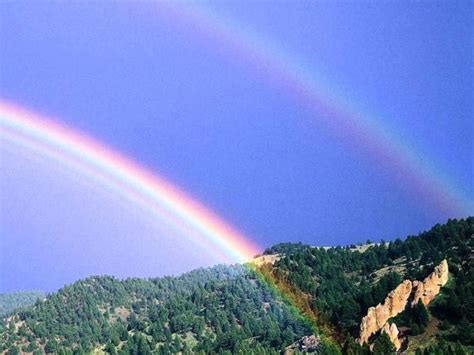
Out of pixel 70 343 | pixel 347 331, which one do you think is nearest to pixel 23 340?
pixel 70 343

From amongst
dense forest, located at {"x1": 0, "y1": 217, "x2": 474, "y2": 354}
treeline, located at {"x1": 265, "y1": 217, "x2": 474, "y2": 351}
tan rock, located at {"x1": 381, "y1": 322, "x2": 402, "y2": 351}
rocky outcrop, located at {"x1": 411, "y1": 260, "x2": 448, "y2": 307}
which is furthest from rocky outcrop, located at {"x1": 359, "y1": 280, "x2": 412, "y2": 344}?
tan rock, located at {"x1": 381, "y1": 322, "x2": 402, "y2": 351}

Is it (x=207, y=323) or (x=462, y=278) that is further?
(x=207, y=323)

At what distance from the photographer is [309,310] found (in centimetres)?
13762

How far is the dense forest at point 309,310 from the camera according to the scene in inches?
3671

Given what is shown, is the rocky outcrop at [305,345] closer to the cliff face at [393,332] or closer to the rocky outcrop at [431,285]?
the cliff face at [393,332]

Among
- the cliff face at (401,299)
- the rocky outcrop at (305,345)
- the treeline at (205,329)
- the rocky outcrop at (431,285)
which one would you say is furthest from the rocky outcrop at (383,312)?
the treeline at (205,329)

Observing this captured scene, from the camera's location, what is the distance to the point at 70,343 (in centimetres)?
19375

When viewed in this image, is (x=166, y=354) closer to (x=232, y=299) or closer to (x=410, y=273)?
(x=232, y=299)

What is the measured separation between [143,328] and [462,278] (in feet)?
341

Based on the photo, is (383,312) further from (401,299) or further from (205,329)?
(205,329)

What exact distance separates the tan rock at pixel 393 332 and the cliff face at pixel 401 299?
107 inches

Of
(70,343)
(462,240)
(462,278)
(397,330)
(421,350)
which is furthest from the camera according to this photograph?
(70,343)

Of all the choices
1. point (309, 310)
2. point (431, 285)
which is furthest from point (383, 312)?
point (309, 310)

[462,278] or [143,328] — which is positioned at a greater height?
[143,328]
